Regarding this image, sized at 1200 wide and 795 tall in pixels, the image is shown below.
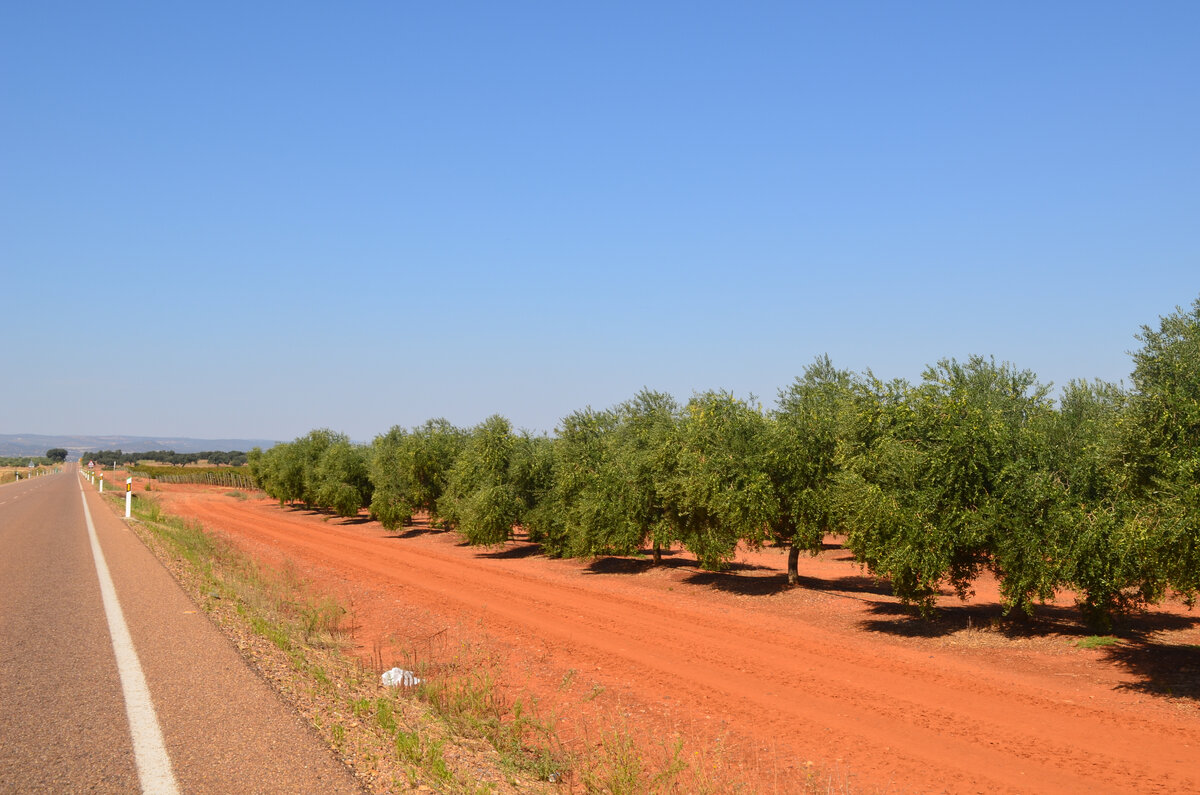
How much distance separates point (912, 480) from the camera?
1723cm

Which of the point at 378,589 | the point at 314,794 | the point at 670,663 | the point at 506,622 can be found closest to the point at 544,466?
the point at 378,589

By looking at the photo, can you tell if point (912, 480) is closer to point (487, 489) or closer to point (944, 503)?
point (944, 503)

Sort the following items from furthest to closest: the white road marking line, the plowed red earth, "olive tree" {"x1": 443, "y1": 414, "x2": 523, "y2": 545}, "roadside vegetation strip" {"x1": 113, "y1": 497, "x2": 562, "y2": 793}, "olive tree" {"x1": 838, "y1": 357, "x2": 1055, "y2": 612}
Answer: "olive tree" {"x1": 443, "y1": 414, "x2": 523, "y2": 545} → "olive tree" {"x1": 838, "y1": 357, "x2": 1055, "y2": 612} → the plowed red earth → "roadside vegetation strip" {"x1": 113, "y1": 497, "x2": 562, "y2": 793} → the white road marking line

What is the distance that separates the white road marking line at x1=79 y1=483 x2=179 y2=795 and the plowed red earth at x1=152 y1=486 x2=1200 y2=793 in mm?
4459

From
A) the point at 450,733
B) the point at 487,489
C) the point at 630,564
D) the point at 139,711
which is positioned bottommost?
the point at 630,564

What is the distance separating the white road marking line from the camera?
5.93 m

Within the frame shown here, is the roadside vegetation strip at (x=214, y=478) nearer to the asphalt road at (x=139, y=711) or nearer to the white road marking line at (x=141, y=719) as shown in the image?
the asphalt road at (x=139, y=711)

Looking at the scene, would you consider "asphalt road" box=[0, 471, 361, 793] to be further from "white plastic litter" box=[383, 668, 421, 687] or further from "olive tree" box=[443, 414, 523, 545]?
"olive tree" box=[443, 414, 523, 545]

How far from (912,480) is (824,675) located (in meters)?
5.23

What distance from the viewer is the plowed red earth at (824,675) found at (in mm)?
9922

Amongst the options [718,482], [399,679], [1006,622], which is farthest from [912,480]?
[399,679]

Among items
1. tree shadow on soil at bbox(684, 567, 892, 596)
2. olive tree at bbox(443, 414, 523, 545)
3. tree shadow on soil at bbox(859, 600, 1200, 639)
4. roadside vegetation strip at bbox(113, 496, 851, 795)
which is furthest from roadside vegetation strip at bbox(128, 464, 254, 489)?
roadside vegetation strip at bbox(113, 496, 851, 795)

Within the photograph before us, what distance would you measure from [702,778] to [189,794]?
5.12 meters

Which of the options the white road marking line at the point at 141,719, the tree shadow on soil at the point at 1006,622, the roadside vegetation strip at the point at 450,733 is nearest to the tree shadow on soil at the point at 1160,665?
the tree shadow on soil at the point at 1006,622
